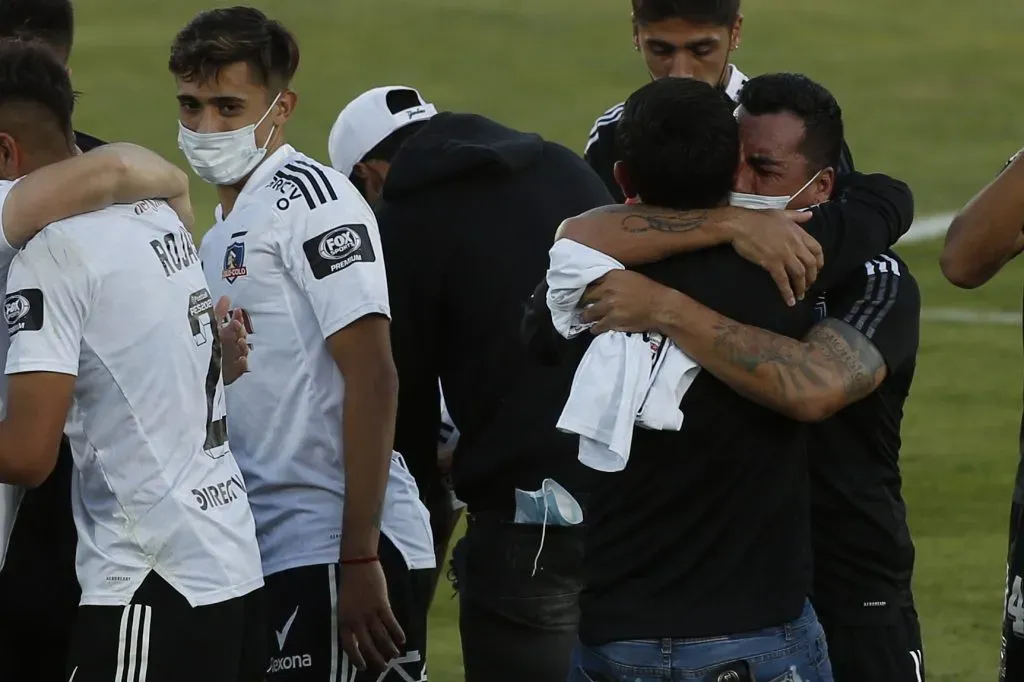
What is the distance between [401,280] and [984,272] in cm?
134

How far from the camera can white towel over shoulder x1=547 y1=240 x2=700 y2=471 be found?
3041 millimetres

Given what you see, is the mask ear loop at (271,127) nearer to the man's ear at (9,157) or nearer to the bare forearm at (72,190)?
the bare forearm at (72,190)

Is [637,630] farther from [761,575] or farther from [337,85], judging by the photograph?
[337,85]

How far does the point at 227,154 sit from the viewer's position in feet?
13.4

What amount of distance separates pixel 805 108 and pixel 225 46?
4.49 feet

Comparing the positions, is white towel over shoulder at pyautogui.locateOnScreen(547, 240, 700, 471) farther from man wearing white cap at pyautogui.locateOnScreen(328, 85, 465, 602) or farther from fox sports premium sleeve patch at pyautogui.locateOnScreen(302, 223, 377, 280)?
man wearing white cap at pyautogui.locateOnScreen(328, 85, 465, 602)

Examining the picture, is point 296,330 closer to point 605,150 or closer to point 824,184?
point 824,184

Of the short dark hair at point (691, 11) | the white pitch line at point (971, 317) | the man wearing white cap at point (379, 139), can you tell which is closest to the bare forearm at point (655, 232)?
the man wearing white cap at point (379, 139)

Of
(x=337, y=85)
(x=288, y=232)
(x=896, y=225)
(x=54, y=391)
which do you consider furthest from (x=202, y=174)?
(x=337, y=85)

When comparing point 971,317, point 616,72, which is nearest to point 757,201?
point 971,317

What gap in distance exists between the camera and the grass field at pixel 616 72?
1480cm

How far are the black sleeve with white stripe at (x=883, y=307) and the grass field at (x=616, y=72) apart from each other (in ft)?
23.1

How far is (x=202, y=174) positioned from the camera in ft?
13.7

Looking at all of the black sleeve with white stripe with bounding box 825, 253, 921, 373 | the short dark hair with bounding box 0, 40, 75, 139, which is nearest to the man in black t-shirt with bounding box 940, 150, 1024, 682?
the black sleeve with white stripe with bounding box 825, 253, 921, 373
